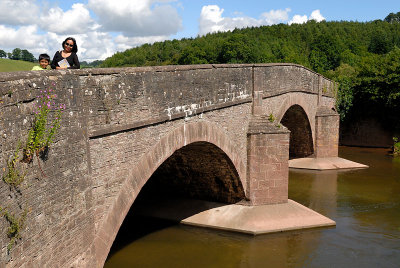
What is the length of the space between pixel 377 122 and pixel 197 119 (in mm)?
23724

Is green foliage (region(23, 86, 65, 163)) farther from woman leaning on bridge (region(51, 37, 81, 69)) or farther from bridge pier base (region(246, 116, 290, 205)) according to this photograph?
bridge pier base (region(246, 116, 290, 205))

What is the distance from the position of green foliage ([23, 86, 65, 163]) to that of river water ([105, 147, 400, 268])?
6445mm

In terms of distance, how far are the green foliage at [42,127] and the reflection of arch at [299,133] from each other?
1779 centimetres

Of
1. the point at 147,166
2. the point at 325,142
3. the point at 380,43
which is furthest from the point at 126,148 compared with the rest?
the point at 380,43

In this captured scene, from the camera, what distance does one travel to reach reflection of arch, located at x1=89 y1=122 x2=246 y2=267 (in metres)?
7.20

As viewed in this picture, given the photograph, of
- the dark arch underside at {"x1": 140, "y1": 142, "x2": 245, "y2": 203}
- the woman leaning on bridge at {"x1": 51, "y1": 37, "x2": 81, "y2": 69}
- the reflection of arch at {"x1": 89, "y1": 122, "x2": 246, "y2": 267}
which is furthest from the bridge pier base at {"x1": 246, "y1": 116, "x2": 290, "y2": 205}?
the woman leaning on bridge at {"x1": 51, "y1": 37, "x2": 81, "y2": 69}

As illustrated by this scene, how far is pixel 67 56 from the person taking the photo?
24.3 ft

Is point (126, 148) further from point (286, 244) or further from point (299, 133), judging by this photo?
point (299, 133)

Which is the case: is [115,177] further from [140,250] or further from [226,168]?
[226,168]

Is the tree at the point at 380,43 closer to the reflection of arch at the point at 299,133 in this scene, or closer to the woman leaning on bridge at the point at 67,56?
the reflection of arch at the point at 299,133

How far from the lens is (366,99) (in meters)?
30.5

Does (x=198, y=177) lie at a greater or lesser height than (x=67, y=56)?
lesser

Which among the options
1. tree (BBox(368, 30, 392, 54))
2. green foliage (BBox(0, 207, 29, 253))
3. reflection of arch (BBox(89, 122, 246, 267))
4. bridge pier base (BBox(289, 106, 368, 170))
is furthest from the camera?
tree (BBox(368, 30, 392, 54))

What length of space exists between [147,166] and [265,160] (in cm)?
632
